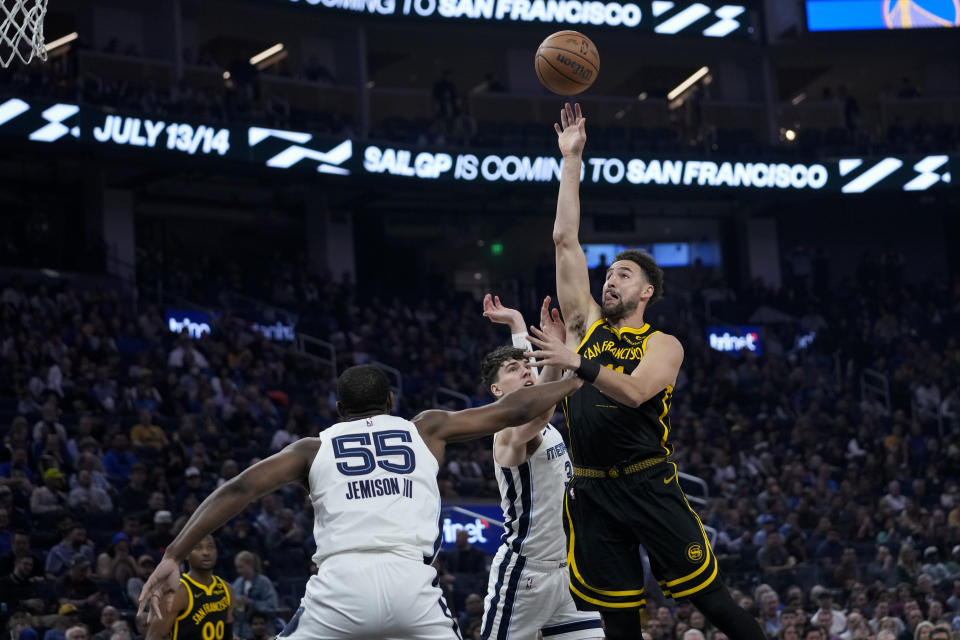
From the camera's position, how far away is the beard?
6816mm

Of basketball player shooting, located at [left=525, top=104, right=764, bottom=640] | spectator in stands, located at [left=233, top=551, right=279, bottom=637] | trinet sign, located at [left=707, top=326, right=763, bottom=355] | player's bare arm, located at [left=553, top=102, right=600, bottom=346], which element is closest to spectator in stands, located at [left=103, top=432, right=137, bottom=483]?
spectator in stands, located at [left=233, top=551, right=279, bottom=637]

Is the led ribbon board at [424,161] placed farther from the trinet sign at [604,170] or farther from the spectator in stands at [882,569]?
the spectator in stands at [882,569]

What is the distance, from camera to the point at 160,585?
202 inches

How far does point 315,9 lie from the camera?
27.4m

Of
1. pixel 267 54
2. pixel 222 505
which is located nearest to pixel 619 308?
pixel 222 505

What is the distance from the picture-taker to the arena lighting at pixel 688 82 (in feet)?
112

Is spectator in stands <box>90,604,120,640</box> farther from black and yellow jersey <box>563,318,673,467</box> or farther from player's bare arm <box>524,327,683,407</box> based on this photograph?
player's bare arm <box>524,327,683,407</box>

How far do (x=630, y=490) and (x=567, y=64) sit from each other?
13.5 ft

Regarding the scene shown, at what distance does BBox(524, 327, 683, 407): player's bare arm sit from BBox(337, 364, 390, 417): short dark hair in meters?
0.76

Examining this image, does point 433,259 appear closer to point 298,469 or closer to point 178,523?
point 178,523

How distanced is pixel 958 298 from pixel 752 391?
Answer: 25.3 ft

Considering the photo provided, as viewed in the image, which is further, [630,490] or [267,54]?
[267,54]

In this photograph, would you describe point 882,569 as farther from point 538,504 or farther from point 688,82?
point 688,82

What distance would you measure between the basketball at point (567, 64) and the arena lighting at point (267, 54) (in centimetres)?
2165
